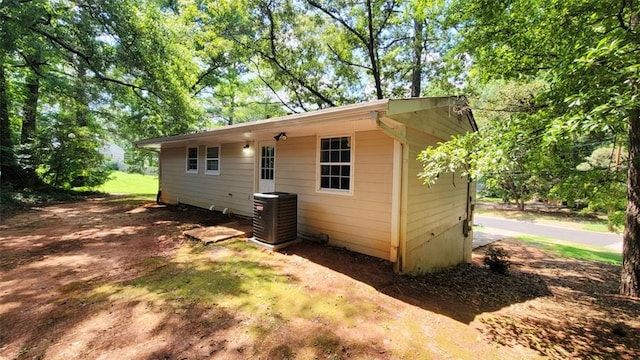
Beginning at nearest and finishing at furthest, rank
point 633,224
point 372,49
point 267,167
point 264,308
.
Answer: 1. point 264,308
2. point 633,224
3. point 267,167
4. point 372,49

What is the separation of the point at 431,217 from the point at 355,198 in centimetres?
194

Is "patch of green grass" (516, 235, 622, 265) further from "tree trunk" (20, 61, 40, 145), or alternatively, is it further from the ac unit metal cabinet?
"tree trunk" (20, 61, 40, 145)

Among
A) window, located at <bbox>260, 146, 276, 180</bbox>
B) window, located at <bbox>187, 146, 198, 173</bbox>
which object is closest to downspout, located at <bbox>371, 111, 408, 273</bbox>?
window, located at <bbox>260, 146, 276, 180</bbox>

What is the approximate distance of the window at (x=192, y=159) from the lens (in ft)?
31.3

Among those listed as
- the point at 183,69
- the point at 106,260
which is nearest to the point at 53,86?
the point at 183,69

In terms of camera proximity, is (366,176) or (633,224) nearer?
(633,224)

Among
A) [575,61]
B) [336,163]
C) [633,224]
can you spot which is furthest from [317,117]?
[633,224]

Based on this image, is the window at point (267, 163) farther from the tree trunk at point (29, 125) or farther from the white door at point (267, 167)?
the tree trunk at point (29, 125)

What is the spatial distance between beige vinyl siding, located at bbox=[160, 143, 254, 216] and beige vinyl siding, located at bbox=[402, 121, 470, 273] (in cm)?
445

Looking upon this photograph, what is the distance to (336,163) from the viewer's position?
551cm

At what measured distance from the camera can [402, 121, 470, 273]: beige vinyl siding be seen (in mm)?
4894

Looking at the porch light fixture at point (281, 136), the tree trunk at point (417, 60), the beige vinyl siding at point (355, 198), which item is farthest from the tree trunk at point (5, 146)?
the tree trunk at point (417, 60)

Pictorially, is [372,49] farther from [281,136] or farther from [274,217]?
[274,217]

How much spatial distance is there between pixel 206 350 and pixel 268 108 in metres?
17.5
